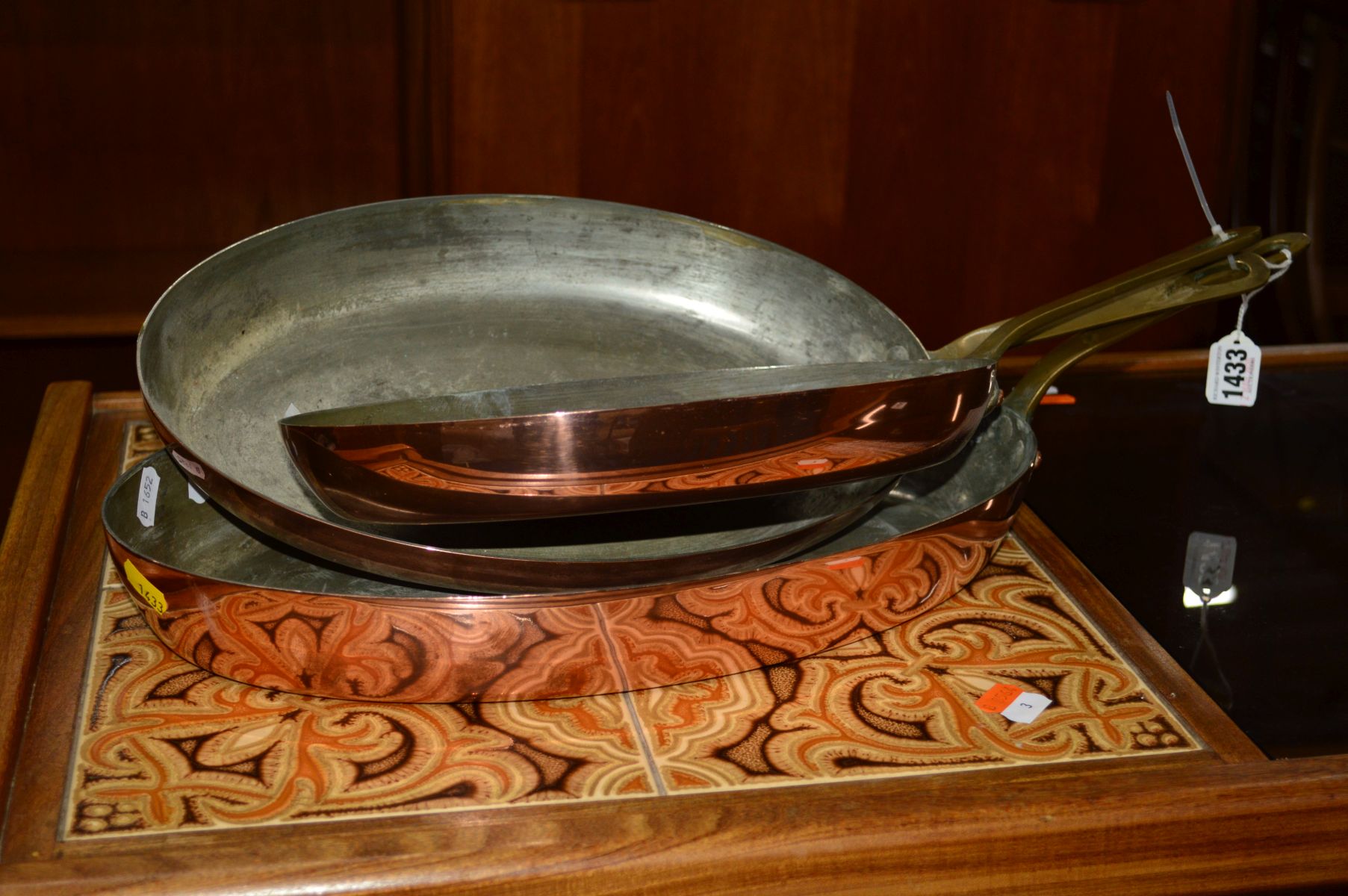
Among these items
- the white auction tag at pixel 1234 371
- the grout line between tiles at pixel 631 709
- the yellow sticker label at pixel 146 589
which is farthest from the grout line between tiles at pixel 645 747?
the white auction tag at pixel 1234 371

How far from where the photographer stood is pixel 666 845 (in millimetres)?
531

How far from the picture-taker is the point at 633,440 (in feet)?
1.83

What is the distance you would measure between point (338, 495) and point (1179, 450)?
649mm

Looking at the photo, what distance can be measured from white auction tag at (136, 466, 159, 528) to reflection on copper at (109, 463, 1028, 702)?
82 mm

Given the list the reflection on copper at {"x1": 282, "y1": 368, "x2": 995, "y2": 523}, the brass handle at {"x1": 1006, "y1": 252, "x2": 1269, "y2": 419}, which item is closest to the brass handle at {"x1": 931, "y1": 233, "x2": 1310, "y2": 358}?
the brass handle at {"x1": 1006, "y1": 252, "x2": 1269, "y2": 419}

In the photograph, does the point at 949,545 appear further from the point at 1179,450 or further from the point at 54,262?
the point at 54,262

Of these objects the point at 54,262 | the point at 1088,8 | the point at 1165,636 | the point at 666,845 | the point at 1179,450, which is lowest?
the point at 666,845

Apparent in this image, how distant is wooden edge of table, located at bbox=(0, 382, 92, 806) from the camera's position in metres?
0.61

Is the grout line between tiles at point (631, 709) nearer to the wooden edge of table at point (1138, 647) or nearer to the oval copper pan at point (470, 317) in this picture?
the oval copper pan at point (470, 317)

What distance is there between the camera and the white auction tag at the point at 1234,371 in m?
0.97

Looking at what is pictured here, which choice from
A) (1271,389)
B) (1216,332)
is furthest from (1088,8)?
(1271,389)

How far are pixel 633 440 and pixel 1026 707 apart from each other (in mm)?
236

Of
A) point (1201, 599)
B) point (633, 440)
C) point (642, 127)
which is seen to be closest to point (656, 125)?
point (642, 127)

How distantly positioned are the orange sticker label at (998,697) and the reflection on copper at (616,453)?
0.13 m
